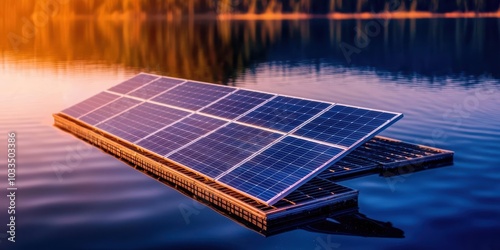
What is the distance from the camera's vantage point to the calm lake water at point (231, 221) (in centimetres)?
2064

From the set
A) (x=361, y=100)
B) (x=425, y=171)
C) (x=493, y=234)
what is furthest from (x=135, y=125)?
(x=361, y=100)

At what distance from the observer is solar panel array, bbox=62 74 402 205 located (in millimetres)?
22859

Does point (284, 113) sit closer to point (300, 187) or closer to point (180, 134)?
point (300, 187)

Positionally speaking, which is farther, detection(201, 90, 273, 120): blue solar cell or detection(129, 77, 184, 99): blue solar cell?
detection(129, 77, 184, 99): blue solar cell

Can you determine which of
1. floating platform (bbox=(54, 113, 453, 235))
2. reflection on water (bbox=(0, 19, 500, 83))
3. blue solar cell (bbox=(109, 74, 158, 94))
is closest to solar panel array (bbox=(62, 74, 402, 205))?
floating platform (bbox=(54, 113, 453, 235))

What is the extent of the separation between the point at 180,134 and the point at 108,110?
941 cm

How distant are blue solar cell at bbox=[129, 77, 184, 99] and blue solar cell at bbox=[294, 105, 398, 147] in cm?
1353

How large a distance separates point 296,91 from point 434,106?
1326cm

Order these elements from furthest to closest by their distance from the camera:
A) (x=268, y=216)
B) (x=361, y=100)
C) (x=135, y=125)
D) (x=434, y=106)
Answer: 1. (x=361, y=100)
2. (x=434, y=106)
3. (x=135, y=125)
4. (x=268, y=216)

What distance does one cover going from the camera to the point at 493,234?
20.6 metres

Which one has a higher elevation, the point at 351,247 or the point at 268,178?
the point at 268,178

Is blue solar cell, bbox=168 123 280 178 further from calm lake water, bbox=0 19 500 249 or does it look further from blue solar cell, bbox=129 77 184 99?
blue solar cell, bbox=129 77 184 99

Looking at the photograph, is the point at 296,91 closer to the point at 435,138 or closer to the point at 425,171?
the point at 435,138

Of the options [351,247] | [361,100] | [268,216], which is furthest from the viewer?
[361,100]
